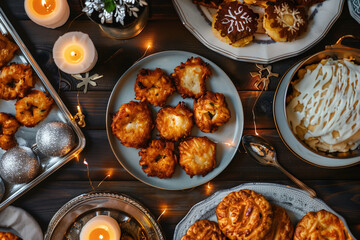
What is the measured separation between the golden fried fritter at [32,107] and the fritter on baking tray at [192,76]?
0.65m

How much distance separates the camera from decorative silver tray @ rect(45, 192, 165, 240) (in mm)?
1547

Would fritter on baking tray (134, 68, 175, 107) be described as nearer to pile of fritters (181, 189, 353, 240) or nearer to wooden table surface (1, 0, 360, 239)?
wooden table surface (1, 0, 360, 239)

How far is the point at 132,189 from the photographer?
1.61m

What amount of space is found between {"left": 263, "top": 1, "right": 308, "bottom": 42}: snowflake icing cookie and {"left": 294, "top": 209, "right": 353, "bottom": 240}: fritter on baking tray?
0.88 meters

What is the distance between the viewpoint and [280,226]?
1.52m

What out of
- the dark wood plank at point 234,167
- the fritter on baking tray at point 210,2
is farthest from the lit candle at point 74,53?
the fritter on baking tray at point 210,2

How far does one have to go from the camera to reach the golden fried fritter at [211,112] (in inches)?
59.4

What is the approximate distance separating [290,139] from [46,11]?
1346 mm

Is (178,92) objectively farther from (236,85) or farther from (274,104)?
(274,104)

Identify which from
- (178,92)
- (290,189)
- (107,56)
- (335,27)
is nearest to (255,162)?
(290,189)

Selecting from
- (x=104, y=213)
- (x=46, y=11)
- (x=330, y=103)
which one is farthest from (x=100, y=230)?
(x=330, y=103)

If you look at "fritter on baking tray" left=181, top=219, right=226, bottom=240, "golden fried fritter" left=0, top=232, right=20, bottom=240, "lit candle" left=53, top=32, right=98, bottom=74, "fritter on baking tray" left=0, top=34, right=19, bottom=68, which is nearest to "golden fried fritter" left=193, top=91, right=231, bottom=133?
"fritter on baking tray" left=181, top=219, right=226, bottom=240

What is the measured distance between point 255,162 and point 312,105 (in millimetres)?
407

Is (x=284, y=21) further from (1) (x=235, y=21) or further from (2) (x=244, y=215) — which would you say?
(2) (x=244, y=215)
